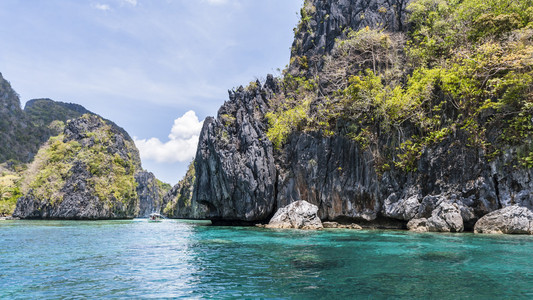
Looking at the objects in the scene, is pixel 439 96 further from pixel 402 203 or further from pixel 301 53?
pixel 301 53

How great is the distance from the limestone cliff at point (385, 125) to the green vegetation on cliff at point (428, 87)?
0.10 m

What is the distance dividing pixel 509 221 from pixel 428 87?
11794 millimetres

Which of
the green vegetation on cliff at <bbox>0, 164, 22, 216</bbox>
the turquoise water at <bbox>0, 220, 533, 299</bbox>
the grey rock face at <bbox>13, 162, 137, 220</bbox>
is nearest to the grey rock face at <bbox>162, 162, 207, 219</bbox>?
the grey rock face at <bbox>13, 162, 137, 220</bbox>

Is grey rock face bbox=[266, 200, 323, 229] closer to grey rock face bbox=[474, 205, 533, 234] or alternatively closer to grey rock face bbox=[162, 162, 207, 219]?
grey rock face bbox=[474, 205, 533, 234]

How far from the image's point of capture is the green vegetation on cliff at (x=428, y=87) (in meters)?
20.7

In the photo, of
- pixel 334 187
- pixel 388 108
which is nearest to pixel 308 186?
pixel 334 187

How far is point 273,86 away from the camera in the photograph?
1596 inches

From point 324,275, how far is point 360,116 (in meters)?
22.6

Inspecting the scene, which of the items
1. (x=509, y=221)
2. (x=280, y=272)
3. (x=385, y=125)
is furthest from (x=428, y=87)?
(x=280, y=272)

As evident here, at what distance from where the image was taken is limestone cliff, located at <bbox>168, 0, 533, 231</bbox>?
2097 centimetres

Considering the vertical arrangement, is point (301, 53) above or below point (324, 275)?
above

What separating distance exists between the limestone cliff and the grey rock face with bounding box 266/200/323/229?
1747mm

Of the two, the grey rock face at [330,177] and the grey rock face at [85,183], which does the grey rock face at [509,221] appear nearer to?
the grey rock face at [330,177]

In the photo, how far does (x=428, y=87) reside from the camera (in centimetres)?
2516
